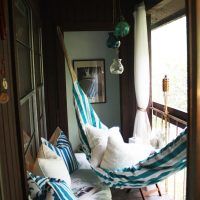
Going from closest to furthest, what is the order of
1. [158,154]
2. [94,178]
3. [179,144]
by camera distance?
[179,144]
[158,154]
[94,178]

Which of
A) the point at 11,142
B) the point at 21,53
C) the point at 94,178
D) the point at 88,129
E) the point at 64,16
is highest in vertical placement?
the point at 64,16

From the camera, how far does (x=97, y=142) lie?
7.45 feet

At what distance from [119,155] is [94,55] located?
1974mm

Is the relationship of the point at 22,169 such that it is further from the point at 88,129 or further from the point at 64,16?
the point at 64,16

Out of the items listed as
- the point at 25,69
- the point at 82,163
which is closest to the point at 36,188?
the point at 25,69

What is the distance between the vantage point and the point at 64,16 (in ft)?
9.91

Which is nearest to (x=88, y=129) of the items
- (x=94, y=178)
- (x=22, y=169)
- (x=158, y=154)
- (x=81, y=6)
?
(x=94, y=178)

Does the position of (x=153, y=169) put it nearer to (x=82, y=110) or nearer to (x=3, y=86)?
(x=82, y=110)

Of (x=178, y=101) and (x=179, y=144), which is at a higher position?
(x=178, y=101)

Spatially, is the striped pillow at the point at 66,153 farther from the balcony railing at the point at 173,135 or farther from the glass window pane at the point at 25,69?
the balcony railing at the point at 173,135

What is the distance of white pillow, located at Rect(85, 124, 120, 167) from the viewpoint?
7.20 ft

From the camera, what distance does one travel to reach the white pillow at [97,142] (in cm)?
219

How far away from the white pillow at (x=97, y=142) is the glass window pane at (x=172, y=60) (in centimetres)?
71

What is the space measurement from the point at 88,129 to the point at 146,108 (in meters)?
0.96
